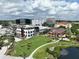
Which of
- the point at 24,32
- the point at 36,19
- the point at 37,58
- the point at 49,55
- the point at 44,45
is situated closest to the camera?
the point at 37,58

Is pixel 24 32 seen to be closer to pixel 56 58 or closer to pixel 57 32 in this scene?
pixel 57 32

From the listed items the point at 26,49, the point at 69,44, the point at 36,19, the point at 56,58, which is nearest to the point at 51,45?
the point at 69,44

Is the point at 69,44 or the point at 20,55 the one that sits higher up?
the point at 20,55

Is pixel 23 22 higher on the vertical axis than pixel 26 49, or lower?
lower

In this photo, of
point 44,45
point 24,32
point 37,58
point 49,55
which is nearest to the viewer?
point 37,58

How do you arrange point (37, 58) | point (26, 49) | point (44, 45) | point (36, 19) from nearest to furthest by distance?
1. point (37, 58)
2. point (26, 49)
3. point (44, 45)
4. point (36, 19)

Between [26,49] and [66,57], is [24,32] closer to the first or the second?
[26,49]

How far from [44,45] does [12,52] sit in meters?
2.64

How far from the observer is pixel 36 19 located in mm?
22094

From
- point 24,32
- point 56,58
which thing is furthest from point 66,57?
point 24,32

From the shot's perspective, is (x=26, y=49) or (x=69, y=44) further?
(x=69, y=44)

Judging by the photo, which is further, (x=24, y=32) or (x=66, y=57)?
(x=24, y=32)

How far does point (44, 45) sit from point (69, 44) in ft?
5.54

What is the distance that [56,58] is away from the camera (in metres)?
8.93
